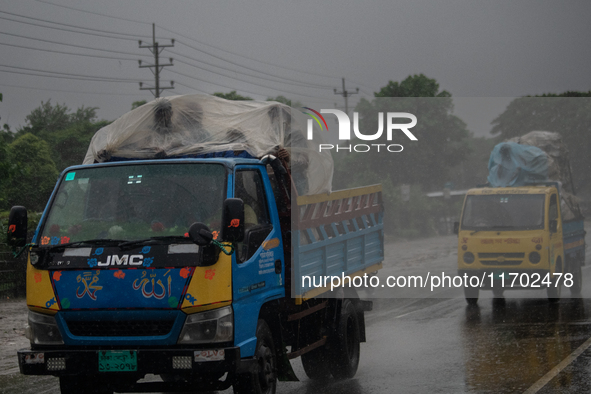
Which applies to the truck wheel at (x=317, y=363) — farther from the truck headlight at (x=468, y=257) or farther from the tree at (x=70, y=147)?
the tree at (x=70, y=147)

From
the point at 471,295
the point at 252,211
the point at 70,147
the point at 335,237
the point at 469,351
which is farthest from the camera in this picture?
the point at 70,147

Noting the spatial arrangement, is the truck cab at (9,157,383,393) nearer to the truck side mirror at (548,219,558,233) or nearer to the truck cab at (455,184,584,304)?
the truck cab at (455,184,584,304)

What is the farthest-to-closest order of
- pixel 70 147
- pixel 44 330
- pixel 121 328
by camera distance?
pixel 70 147 < pixel 44 330 < pixel 121 328

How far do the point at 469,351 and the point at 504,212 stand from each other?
17.9ft

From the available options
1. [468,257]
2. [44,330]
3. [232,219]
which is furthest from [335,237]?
[468,257]

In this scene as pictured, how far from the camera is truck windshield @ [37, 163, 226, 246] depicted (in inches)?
221

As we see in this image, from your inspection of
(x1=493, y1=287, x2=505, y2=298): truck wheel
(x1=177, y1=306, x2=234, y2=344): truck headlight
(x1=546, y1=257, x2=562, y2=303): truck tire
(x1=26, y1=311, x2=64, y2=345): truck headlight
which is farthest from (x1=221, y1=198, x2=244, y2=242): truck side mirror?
(x1=493, y1=287, x2=505, y2=298): truck wheel

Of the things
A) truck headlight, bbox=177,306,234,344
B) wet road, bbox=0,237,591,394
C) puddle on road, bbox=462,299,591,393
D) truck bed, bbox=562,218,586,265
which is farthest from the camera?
truck bed, bbox=562,218,586,265

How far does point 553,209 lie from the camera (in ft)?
46.5

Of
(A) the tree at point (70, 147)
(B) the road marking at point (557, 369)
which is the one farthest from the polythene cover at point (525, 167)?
(A) the tree at point (70, 147)

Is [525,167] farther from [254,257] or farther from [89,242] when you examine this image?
[89,242]

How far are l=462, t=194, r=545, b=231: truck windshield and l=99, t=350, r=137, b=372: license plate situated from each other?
32.8 feet

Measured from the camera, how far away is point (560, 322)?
11469mm

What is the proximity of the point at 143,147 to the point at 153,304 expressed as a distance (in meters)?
1.80
